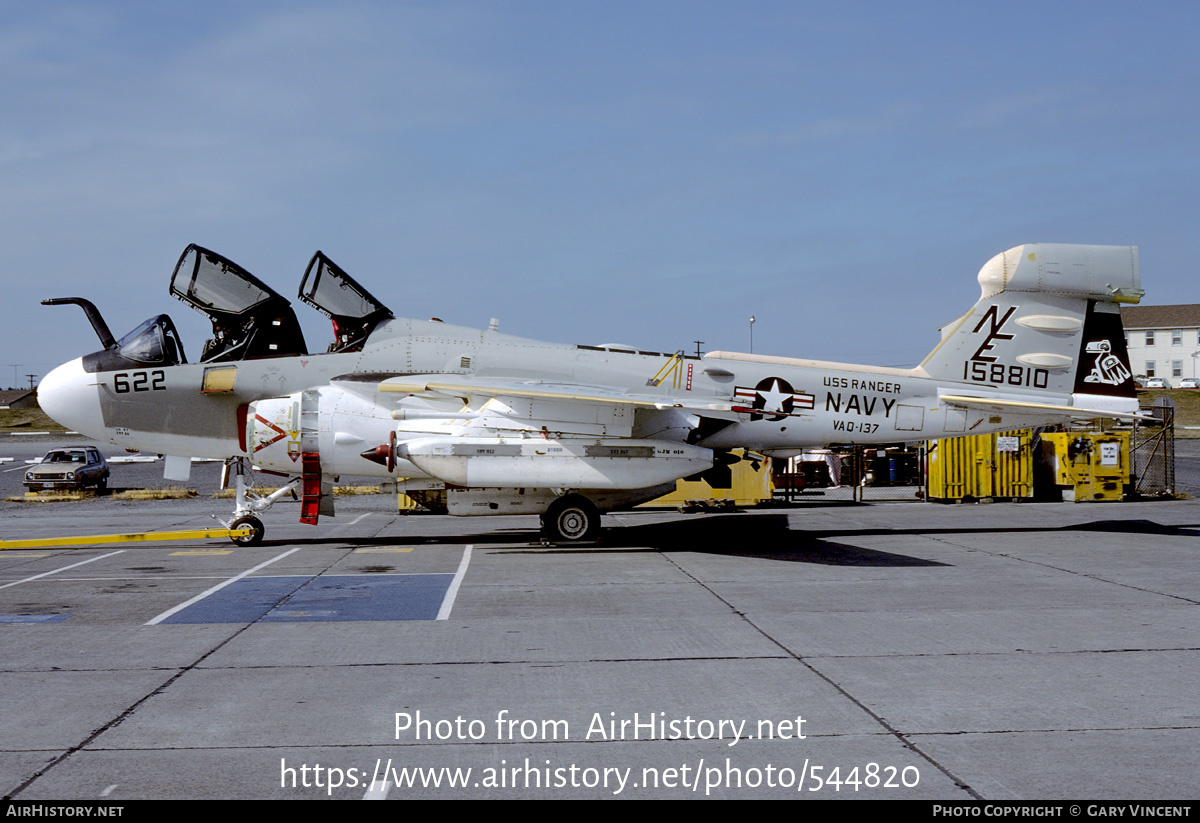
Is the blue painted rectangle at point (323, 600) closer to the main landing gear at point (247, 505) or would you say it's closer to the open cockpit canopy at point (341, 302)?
the main landing gear at point (247, 505)

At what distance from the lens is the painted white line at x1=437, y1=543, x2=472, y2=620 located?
29.1 ft

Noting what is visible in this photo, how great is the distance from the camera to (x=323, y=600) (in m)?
9.66

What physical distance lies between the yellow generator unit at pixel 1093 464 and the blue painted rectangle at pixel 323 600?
56.8 ft

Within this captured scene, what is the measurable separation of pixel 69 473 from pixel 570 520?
21943 millimetres

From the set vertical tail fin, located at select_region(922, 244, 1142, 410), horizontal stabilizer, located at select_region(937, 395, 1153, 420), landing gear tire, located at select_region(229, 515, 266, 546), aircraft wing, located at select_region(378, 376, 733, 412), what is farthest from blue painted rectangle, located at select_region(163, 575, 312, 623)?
vertical tail fin, located at select_region(922, 244, 1142, 410)

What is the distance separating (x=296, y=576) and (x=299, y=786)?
7.47 meters

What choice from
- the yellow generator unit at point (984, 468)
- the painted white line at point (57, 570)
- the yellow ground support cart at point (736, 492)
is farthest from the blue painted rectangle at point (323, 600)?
the yellow generator unit at point (984, 468)

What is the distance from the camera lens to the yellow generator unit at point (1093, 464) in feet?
74.2

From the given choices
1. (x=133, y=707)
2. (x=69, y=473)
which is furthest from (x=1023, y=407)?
(x=69, y=473)

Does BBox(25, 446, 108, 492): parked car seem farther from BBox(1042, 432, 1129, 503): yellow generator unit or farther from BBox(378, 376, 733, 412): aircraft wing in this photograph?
BBox(1042, 432, 1129, 503): yellow generator unit

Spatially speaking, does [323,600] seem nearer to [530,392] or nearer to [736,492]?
[530,392]

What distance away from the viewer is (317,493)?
47.1ft
